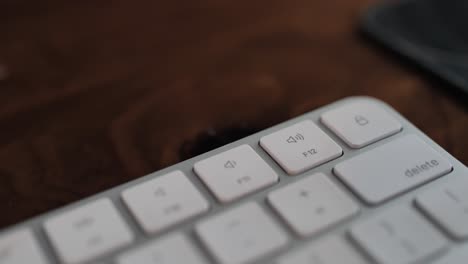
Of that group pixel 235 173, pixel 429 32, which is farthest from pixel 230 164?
pixel 429 32

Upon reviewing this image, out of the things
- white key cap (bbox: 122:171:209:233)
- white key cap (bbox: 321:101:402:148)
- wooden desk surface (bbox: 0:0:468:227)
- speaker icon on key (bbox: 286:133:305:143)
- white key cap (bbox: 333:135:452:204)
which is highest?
white key cap (bbox: 321:101:402:148)

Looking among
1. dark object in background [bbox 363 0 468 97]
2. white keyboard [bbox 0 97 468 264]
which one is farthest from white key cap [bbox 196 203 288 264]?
dark object in background [bbox 363 0 468 97]

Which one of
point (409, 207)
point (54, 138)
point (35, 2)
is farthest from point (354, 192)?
point (35, 2)

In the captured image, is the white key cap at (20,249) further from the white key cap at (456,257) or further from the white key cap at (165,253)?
the white key cap at (456,257)

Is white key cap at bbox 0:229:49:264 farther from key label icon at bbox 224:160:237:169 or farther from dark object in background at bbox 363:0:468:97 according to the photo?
dark object in background at bbox 363:0:468:97

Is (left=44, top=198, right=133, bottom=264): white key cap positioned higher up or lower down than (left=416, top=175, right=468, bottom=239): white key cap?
lower down

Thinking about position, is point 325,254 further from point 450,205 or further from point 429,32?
point 429,32

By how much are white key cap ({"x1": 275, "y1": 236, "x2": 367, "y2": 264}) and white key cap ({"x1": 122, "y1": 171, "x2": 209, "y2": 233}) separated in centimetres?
4

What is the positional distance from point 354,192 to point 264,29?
17cm

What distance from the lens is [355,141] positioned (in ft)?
0.76

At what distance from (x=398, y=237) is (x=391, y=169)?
0.03 meters

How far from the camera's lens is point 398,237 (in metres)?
0.20

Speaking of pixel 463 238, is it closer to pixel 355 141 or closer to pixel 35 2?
pixel 355 141

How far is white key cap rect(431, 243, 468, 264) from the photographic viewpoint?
190 mm
